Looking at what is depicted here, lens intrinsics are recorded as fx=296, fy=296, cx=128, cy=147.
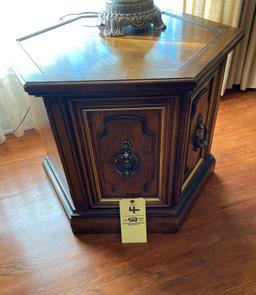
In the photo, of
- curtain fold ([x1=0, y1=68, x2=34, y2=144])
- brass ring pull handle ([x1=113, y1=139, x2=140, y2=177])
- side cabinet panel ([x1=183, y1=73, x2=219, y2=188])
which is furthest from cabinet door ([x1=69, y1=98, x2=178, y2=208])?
curtain fold ([x1=0, y1=68, x2=34, y2=144])

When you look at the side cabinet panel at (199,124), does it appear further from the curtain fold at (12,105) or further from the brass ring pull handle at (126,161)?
the curtain fold at (12,105)

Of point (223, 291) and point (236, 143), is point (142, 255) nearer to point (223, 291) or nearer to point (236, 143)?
point (223, 291)

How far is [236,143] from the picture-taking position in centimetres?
161

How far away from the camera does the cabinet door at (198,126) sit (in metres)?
0.99

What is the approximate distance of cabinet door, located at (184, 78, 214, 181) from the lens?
3.25ft

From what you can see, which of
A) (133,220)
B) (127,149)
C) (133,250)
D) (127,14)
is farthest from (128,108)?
(133,250)

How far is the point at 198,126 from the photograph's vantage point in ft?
3.54

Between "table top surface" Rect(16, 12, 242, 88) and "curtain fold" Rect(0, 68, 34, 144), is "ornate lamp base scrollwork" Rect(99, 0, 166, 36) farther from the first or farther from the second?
"curtain fold" Rect(0, 68, 34, 144)

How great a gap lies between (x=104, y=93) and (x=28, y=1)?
897 millimetres

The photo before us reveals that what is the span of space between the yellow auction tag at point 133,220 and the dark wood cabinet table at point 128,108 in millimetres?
31

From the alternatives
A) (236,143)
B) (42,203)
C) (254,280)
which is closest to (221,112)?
(236,143)

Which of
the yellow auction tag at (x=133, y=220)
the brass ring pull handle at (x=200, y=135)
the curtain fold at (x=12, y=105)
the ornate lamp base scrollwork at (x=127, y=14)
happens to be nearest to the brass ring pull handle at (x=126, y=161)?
the yellow auction tag at (x=133, y=220)

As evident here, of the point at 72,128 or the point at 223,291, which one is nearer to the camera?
the point at 72,128

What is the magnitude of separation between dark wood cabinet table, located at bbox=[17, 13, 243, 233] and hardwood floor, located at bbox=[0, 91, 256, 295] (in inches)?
3.2
